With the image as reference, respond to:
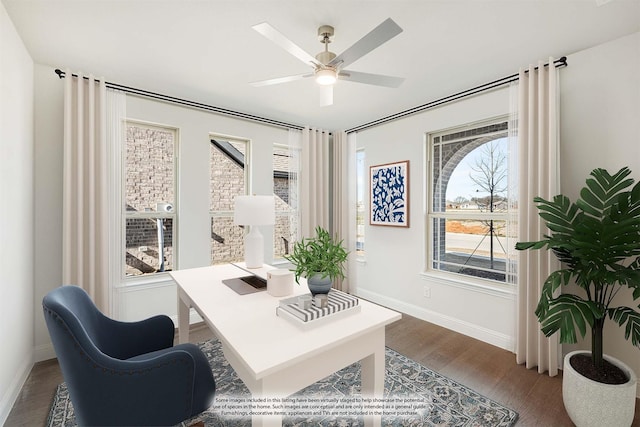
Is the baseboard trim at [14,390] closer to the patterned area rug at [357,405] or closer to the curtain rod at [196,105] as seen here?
the patterned area rug at [357,405]

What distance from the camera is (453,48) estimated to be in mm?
2049

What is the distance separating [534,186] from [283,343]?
7.58 feet

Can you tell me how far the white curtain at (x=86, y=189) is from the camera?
2.34m

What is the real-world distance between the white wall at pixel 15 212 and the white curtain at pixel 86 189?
0.23 m

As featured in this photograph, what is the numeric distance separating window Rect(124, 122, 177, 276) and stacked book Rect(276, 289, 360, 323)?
224 cm

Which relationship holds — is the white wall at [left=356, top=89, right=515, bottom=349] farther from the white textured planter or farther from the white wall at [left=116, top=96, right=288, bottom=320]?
the white wall at [left=116, top=96, right=288, bottom=320]

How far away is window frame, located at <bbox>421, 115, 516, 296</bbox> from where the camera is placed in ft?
8.79

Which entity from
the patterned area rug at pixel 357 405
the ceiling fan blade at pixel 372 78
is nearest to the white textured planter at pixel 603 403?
the patterned area rug at pixel 357 405

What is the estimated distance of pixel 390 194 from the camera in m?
3.57

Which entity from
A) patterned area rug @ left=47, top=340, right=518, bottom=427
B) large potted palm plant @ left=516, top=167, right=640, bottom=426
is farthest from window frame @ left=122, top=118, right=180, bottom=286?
large potted palm plant @ left=516, top=167, right=640, bottom=426

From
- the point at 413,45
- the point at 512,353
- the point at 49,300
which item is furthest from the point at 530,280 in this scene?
the point at 49,300

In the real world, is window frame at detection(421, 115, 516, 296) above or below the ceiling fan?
below

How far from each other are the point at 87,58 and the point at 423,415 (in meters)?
3.61

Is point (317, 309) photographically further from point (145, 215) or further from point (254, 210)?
point (145, 215)
